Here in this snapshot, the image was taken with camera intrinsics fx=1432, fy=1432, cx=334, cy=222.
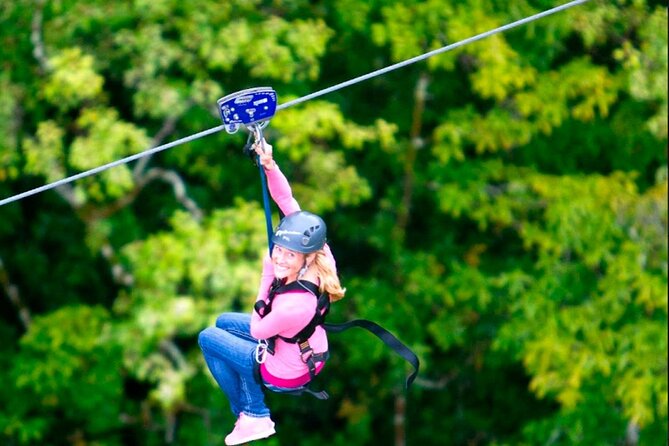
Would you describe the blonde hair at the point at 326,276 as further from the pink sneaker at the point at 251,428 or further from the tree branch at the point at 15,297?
the tree branch at the point at 15,297

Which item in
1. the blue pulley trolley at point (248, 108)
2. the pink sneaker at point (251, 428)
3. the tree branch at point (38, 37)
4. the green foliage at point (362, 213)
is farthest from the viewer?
the tree branch at point (38, 37)

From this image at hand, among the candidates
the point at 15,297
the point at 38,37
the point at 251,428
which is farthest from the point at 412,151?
the point at 251,428

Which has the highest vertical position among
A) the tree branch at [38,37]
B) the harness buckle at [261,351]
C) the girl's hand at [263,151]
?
the girl's hand at [263,151]

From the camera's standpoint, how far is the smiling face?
3.49m

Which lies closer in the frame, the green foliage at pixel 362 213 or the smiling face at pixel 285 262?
the smiling face at pixel 285 262

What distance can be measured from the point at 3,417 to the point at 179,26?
10.1 feet

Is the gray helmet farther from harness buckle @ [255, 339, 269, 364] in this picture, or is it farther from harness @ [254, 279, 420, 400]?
harness buckle @ [255, 339, 269, 364]

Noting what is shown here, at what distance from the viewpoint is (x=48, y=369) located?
905 centimetres

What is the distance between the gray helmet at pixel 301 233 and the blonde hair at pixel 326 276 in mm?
112

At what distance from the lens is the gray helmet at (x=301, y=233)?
11.3 ft

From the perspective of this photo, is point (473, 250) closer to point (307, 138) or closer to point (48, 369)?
point (307, 138)

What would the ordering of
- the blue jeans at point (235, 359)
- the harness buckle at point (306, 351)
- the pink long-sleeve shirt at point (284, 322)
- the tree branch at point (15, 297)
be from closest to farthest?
the pink long-sleeve shirt at point (284, 322)
the harness buckle at point (306, 351)
the blue jeans at point (235, 359)
the tree branch at point (15, 297)

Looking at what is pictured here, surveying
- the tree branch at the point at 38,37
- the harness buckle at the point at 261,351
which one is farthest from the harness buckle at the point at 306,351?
the tree branch at the point at 38,37

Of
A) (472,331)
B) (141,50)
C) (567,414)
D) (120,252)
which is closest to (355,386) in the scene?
(472,331)
